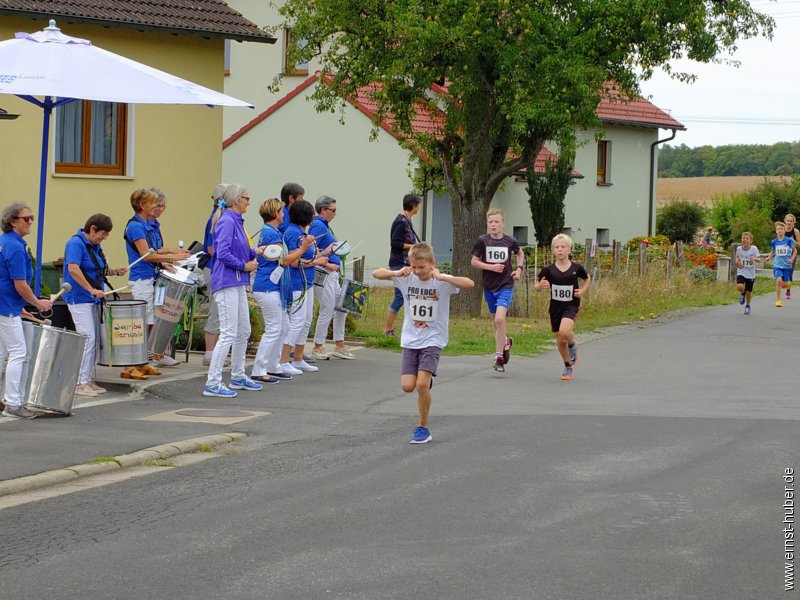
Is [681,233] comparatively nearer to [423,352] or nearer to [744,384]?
[744,384]

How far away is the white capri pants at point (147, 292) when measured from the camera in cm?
1322

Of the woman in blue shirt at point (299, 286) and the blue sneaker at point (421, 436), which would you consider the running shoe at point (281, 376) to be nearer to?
the woman in blue shirt at point (299, 286)

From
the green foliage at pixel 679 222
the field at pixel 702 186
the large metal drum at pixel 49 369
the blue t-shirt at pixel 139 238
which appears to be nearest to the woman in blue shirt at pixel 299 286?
the blue t-shirt at pixel 139 238

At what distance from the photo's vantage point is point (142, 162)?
747 inches

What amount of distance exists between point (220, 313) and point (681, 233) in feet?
145

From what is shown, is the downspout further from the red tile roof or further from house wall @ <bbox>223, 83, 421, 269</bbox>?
the red tile roof

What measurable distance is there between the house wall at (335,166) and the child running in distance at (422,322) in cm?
2681

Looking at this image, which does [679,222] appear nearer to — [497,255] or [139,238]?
[497,255]

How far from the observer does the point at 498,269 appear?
1436 centimetres

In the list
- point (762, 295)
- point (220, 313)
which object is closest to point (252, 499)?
point (220, 313)

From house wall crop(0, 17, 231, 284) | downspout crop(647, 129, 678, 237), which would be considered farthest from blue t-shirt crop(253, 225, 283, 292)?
downspout crop(647, 129, 678, 237)

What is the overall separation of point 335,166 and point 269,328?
83.2 feet

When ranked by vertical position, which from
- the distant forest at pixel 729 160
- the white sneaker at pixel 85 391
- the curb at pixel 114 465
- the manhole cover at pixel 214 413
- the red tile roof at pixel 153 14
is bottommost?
the curb at pixel 114 465

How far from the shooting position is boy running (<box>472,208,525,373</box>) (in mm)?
14438
